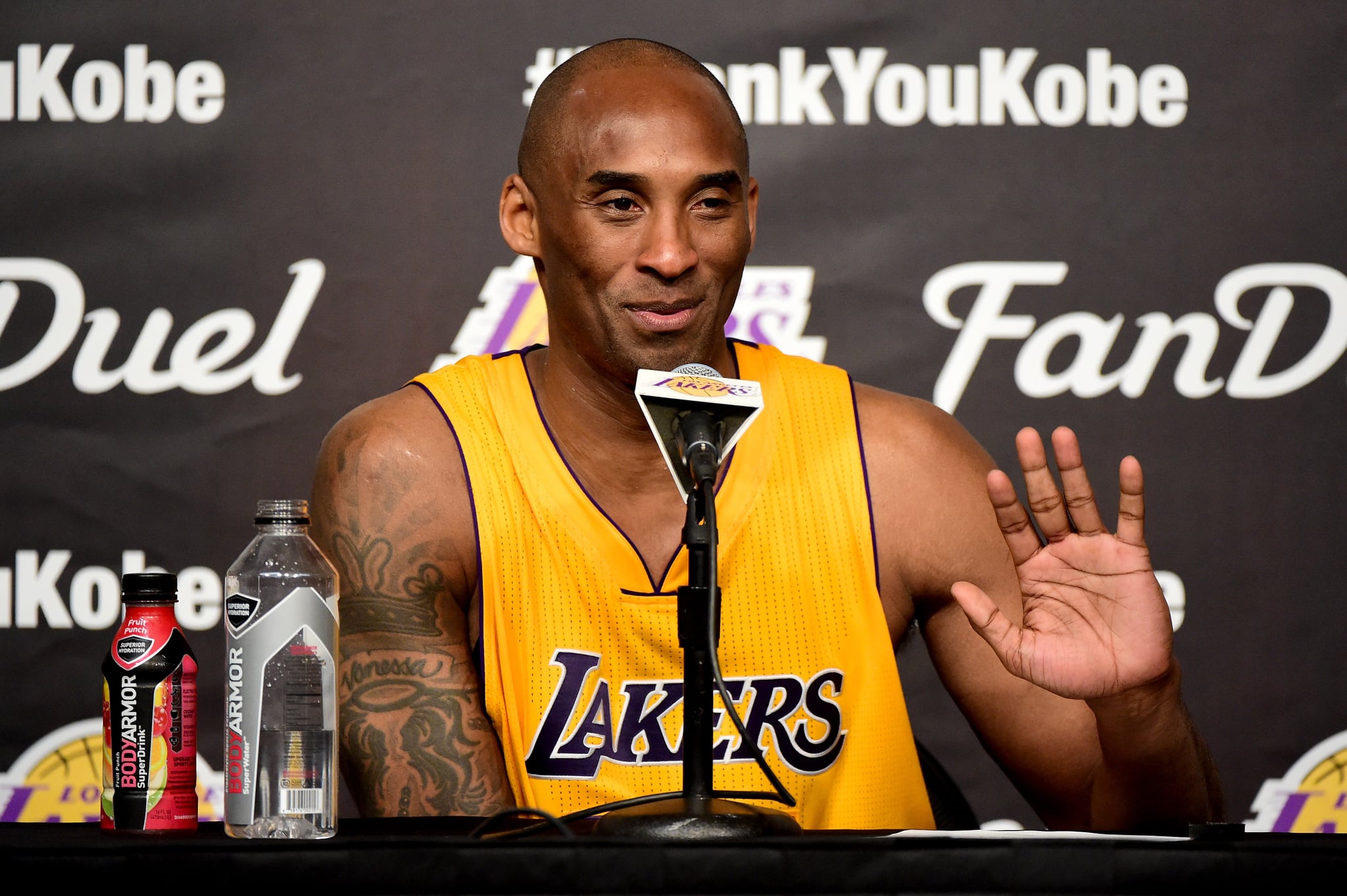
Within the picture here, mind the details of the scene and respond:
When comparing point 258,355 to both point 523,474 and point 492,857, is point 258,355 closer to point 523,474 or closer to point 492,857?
point 523,474

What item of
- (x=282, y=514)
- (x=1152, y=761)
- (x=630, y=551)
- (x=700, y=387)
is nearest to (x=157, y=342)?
(x=630, y=551)

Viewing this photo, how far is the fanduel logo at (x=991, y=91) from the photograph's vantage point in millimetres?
2365

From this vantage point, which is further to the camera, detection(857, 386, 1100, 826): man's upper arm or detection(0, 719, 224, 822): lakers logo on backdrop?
detection(0, 719, 224, 822): lakers logo on backdrop

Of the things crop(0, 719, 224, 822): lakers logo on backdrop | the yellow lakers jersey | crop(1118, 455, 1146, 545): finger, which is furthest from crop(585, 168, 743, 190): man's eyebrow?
crop(0, 719, 224, 822): lakers logo on backdrop

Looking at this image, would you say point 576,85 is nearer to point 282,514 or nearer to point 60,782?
point 282,514

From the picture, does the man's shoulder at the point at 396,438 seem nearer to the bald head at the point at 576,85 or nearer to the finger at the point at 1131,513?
the bald head at the point at 576,85

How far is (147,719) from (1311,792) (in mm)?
1975

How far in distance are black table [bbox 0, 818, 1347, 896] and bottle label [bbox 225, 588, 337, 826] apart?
0.42 ft

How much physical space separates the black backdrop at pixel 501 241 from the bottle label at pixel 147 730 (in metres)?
1.32

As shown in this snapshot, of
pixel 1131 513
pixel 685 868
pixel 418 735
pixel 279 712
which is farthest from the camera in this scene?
pixel 418 735

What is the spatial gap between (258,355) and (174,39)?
22.1 inches

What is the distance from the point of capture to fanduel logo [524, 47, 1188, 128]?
2365 mm

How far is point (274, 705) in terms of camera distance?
3.47 ft

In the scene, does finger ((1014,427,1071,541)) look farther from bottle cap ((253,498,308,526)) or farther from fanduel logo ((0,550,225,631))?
fanduel logo ((0,550,225,631))
